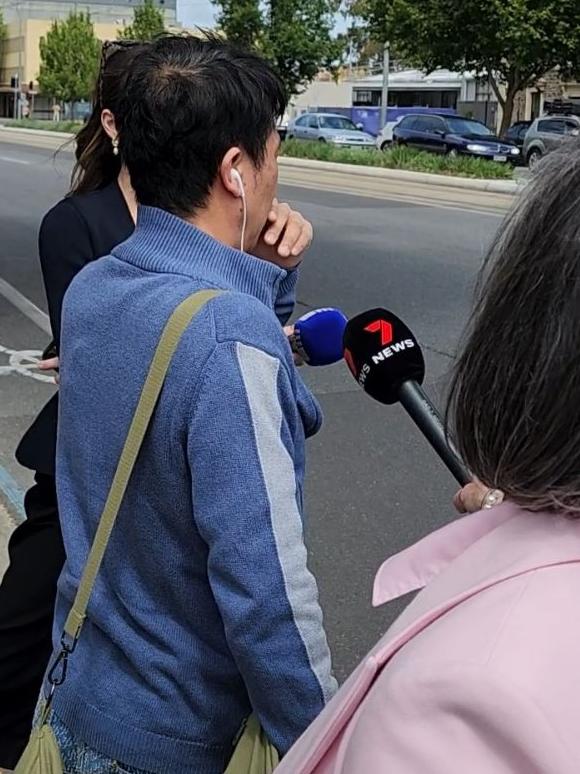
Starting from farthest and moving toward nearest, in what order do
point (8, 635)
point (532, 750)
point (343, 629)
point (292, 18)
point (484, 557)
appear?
1. point (292, 18)
2. point (343, 629)
3. point (8, 635)
4. point (484, 557)
5. point (532, 750)

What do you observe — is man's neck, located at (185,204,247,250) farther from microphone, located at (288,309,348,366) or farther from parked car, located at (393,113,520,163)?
parked car, located at (393,113,520,163)

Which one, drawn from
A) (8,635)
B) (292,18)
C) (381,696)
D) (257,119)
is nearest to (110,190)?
(257,119)

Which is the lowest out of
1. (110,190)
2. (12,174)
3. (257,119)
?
(12,174)

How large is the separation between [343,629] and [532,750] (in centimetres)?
298

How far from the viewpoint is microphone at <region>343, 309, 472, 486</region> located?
1.83 metres

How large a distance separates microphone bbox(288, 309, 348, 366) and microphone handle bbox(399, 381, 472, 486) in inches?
11.7

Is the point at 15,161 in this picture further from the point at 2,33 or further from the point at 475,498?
the point at 2,33

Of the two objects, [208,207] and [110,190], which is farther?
[110,190]

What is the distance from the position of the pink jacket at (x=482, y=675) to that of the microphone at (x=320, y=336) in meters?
1.01

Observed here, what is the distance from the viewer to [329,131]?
37000 millimetres

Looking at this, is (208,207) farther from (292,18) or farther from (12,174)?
(292,18)

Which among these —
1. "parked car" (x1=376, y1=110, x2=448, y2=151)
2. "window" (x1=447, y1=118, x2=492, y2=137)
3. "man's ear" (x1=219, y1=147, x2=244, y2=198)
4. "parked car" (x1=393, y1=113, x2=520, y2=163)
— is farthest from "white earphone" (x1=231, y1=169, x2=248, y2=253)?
"parked car" (x1=376, y1=110, x2=448, y2=151)

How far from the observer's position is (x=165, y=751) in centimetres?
175

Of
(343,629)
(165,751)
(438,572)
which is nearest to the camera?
(438,572)
